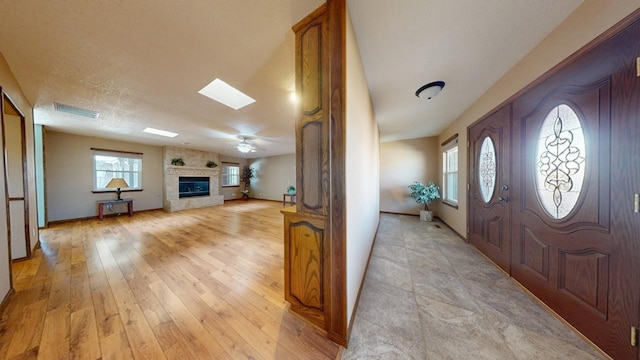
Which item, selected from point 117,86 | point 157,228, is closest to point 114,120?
point 117,86

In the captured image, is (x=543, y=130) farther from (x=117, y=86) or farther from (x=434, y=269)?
(x=117, y=86)

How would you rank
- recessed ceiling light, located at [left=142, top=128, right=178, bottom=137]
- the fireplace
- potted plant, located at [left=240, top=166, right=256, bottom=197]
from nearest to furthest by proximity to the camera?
recessed ceiling light, located at [left=142, top=128, right=178, bottom=137], the fireplace, potted plant, located at [left=240, top=166, right=256, bottom=197]

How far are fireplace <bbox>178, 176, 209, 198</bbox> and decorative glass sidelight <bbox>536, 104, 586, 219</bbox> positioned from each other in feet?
27.6

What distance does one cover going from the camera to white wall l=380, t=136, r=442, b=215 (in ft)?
15.6

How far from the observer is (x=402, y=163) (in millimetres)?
5051

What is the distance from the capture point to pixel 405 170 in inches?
198

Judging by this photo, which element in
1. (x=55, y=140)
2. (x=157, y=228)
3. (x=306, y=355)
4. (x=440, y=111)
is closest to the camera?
(x=306, y=355)

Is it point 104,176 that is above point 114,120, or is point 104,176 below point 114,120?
below

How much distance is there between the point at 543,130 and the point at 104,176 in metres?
9.12

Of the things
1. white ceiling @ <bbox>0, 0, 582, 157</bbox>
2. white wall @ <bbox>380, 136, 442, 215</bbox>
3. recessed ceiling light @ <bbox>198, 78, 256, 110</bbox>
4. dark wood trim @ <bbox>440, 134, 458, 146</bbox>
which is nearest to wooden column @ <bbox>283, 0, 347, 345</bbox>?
white ceiling @ <bbox>0, 0, 582, 157</bbox>

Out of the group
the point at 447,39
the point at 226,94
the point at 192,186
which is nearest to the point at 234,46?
the point at 226,94

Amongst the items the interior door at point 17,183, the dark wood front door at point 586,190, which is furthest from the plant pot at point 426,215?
the interior door at point 17,183

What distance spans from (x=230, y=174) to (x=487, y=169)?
8.87 m

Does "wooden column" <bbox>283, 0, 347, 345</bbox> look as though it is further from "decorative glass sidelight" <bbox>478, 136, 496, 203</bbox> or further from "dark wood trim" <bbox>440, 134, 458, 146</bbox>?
"dark wood trim" <bbox>440, 134, 458, 146</bbox>
